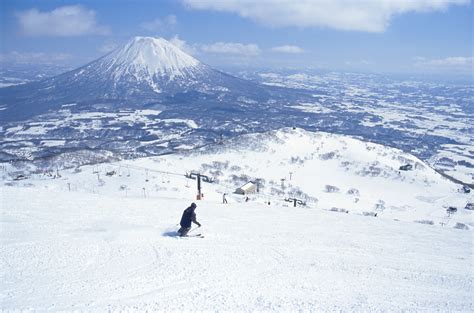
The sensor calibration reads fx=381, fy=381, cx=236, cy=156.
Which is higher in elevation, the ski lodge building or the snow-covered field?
the snow-covered field

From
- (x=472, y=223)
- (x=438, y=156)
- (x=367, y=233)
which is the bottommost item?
(x=438, y=156)

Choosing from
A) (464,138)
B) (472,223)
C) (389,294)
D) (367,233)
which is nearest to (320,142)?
(472,223)

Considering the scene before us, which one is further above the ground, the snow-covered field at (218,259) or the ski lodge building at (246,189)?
the snow-covered field at (218,259)

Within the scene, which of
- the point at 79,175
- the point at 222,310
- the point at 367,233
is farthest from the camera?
the point at 79,175

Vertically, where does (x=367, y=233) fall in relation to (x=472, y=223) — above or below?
above

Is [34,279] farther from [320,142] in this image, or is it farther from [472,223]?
[320,142]

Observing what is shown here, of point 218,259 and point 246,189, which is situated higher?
point 218,259

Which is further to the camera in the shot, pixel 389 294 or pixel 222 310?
pixel 389 294

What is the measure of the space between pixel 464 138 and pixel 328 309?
642ft

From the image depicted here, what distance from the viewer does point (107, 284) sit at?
395 inches

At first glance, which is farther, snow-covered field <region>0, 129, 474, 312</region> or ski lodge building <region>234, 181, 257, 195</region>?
ski lodge building <region>234, 181, 257, 195</region>

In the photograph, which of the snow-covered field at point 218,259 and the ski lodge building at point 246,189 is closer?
the snow-covered field at point 218,259

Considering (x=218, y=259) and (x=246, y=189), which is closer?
(x=218, y=259)

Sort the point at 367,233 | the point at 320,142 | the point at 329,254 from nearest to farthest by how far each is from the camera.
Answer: the point at 329,254, the point at 367,233, the point at 320,142
